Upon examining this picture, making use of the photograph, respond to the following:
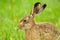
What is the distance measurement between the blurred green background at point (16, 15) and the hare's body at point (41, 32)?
0.98 feet

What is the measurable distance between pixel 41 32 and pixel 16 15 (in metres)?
3.15

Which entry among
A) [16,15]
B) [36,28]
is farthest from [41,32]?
[16,15]

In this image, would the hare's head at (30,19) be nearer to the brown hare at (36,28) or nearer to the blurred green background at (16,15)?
the brown hare at (36,28)

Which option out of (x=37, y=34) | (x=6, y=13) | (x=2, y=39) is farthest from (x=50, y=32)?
(x=6, y=13)

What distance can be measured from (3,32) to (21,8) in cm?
289

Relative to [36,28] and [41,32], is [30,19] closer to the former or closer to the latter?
[36,28]

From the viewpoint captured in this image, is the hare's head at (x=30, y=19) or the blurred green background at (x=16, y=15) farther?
the blurred green background at (x=16, y=15)

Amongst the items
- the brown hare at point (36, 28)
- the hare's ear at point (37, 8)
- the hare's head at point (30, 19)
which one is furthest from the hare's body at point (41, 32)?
the hare's ear at point (37, 8)

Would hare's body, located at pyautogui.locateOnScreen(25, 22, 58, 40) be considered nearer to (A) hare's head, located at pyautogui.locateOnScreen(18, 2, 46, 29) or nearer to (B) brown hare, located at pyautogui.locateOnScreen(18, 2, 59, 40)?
(B) brown hare, located at pyautogui.locateOnScreen(18, 2, 59, 40)

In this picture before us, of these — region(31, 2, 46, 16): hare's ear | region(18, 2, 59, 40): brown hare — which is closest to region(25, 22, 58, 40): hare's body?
region(18, 2, 59, 40): brown hare

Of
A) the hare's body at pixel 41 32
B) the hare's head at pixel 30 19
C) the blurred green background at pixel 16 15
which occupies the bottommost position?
the blurred green background at pixel 16 15

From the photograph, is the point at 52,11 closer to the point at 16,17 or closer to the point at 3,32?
the point at 16,17

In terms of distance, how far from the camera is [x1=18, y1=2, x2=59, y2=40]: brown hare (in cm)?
890

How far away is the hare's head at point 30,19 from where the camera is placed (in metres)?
8.95
